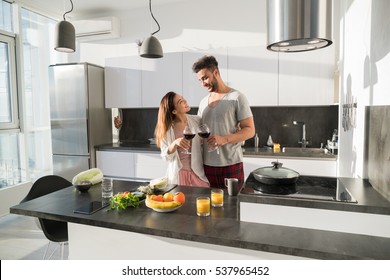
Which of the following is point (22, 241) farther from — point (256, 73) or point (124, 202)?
point (256, 73)

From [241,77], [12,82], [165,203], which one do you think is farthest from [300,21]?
[12,82]

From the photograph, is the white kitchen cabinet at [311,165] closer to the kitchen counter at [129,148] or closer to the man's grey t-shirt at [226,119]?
the man's grey t-shirt at [226,119]

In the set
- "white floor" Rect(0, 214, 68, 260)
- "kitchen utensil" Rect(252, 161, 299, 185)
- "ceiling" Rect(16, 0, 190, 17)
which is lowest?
"white floor" Rect(0, 214, 68, 260)

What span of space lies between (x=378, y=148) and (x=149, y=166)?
2772 mm

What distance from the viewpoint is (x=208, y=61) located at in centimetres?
220

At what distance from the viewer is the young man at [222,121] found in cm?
220

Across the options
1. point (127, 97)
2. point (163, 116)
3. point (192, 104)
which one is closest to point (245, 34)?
point (192, 104)

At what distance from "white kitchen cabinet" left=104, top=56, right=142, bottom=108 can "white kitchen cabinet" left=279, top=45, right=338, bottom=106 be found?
1.95 meters

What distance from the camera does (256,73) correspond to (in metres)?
3.46

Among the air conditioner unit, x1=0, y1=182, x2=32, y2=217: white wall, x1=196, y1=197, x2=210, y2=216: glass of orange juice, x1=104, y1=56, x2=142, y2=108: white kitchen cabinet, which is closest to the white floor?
x1=0, y1=182, x2=32, y2=217: white wall

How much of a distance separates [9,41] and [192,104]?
2.62 metres

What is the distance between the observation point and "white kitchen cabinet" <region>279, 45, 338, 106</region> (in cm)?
321

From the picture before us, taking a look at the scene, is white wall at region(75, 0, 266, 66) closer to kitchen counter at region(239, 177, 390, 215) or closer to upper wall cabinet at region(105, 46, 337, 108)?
upper wall cabinet at region(105, 46, 337, 108)
